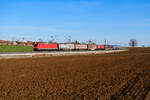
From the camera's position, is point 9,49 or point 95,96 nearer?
point 95,96

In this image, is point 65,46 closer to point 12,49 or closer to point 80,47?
point 80,47

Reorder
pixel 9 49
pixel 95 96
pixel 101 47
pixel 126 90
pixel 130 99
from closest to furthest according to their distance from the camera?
pixel 130 99 < pixel 95 96 < pixel 126 90 < pixel 9 49 < pixel 101 47

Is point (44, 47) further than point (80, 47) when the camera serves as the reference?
No

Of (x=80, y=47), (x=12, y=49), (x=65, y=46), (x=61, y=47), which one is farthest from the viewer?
(x=80, y=47)

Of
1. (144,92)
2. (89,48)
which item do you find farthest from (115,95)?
(89,48)

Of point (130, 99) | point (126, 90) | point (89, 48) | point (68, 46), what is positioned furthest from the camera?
point (89, 48)

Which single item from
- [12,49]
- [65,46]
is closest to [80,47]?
[65,46]

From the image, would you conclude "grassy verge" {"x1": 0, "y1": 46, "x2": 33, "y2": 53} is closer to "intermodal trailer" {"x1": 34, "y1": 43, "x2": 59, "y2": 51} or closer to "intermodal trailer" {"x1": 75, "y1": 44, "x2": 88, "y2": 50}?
"intermodal trailer" {"x1": 34, "y1": 43, "x2": 59, "y2": 51}

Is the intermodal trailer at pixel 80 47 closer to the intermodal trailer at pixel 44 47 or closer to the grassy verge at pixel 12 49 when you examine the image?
the intermodal trailer at pixel 44 47

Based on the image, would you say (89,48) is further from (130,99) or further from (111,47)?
(130,99)

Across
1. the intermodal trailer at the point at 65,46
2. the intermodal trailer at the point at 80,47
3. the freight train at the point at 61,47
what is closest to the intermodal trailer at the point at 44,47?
the freight train at the point at 61,47

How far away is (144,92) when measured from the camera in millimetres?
8984

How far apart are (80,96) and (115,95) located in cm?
179

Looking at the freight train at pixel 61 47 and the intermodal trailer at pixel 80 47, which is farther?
the intermodal trailer at pixel 80 47
